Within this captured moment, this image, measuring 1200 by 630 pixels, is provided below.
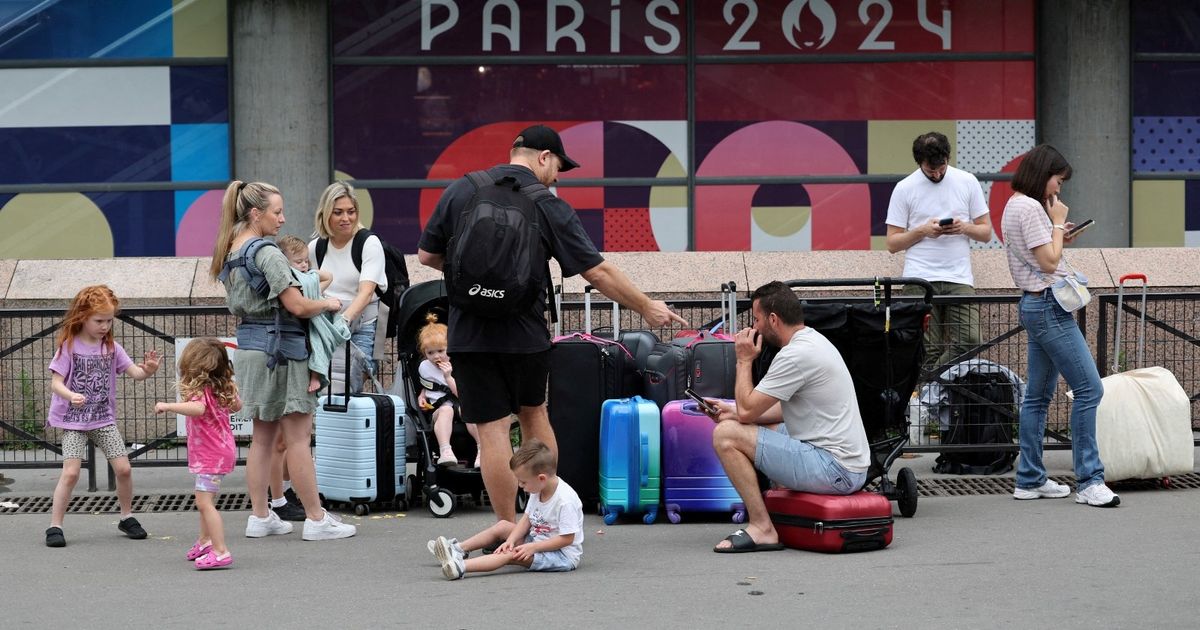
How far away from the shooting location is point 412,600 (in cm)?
634

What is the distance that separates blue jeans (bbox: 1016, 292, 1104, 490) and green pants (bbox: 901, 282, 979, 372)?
860 millimetres

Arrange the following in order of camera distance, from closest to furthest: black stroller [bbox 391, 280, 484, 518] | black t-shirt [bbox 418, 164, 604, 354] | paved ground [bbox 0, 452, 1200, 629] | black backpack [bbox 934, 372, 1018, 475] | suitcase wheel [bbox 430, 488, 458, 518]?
paved ground [bbox 0, 452, 1200, 629]
black t-shirt [bbox 418, 164, 604, 354]
suitcase wheel [bbox 430, 488, 458, 518]
black stroller [bbox 391, 280, 484, 518]
black backpack [bbox 934, 372, 1018, 475]

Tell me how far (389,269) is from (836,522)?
3352mm

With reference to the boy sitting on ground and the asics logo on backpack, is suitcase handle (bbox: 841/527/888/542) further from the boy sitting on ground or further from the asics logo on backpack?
the asics logo on backpack

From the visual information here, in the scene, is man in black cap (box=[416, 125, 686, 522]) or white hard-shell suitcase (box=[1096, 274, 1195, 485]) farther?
white hard-shell suitcase (box=[1096, 274, 1195, 485])

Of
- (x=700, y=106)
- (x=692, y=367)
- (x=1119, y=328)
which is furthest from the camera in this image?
(x=700, y=106)

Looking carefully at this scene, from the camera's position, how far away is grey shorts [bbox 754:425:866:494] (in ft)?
23.6

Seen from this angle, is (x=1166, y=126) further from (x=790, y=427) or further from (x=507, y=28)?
(x=790, y=427)

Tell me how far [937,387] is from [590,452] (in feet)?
7.99

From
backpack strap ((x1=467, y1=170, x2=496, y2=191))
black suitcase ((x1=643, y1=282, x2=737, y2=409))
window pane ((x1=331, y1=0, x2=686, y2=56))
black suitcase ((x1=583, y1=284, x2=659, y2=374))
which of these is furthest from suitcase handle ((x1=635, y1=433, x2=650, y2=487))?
window pane ((x1=331, y1=0, x2=686, y2=56))

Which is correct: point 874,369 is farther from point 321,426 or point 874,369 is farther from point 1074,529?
point 321,426

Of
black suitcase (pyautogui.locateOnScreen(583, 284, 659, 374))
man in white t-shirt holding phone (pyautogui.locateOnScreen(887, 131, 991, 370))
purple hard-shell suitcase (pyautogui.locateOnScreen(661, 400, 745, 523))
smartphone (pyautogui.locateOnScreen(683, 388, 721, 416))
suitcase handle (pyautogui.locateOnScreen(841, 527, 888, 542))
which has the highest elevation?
man in white t-shirt holding phone (pyautogui.locateOnScreen(887, 131, 991, 370))

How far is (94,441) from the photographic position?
26.3 ft

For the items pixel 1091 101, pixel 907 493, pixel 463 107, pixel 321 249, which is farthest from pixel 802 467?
pixel 1091 101
